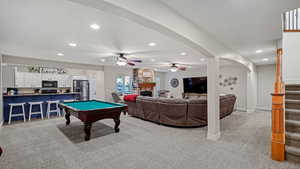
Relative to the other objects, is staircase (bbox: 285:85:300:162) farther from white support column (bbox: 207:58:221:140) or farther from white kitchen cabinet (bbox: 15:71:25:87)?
white kitchen cabinet (bbox: 15:71:25:87)

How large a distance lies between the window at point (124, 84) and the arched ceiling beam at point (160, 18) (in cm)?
629

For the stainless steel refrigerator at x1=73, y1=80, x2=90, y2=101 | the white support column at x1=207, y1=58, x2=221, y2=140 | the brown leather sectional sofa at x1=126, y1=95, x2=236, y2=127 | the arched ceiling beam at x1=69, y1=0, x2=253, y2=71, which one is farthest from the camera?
the stainless steel refrigerator at x1=73, y1=80, x2=90, y2=101

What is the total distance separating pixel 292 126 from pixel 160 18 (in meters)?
3.25

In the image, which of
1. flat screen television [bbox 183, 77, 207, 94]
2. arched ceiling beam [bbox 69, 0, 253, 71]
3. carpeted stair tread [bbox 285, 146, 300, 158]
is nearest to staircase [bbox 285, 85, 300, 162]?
carpeted stair tread [bbox 285, 146, 300, 158]

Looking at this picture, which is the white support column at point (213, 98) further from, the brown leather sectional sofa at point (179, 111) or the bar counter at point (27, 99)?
the bar counter at point (27, 99)

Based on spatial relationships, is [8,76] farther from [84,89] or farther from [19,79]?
[84,89]

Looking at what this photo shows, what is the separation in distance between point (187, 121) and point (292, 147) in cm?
216

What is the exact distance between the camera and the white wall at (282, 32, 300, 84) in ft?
14.0

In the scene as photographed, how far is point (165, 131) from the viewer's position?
3791 mm

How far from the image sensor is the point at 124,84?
8.70 metres

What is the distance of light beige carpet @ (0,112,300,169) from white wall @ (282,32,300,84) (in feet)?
6.85

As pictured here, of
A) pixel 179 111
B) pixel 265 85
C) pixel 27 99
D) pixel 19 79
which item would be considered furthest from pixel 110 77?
pixel 265 85

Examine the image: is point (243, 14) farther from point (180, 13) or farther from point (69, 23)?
point (69, 23)

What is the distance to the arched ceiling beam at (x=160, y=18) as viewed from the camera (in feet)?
4.61
